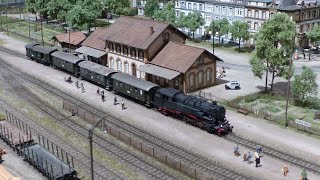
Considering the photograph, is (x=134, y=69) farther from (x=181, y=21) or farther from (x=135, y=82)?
(x=181, y=21)

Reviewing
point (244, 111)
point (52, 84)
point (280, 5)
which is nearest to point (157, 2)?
point (280, 5)

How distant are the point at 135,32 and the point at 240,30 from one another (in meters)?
29.9

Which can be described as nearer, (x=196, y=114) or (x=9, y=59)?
(x=196, y=114)

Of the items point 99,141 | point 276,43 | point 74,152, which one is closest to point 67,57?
point 99,141

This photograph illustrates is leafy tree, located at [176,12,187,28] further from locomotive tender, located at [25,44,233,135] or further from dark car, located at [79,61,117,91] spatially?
dark car, located at [79,61,117,91]

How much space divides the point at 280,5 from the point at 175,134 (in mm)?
52479

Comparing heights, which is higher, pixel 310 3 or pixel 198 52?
pixel 310 3

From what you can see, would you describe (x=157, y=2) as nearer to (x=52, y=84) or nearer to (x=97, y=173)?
(x=52, y=84)

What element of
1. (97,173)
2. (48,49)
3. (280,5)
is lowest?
(97,173)

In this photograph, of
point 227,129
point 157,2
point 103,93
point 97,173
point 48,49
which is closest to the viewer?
point 97,173

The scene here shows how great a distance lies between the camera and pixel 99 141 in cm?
5106

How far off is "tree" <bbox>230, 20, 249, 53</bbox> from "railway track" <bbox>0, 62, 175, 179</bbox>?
47.0 metres

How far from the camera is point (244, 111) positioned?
5894cm

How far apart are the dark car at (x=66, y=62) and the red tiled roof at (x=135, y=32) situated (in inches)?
266
